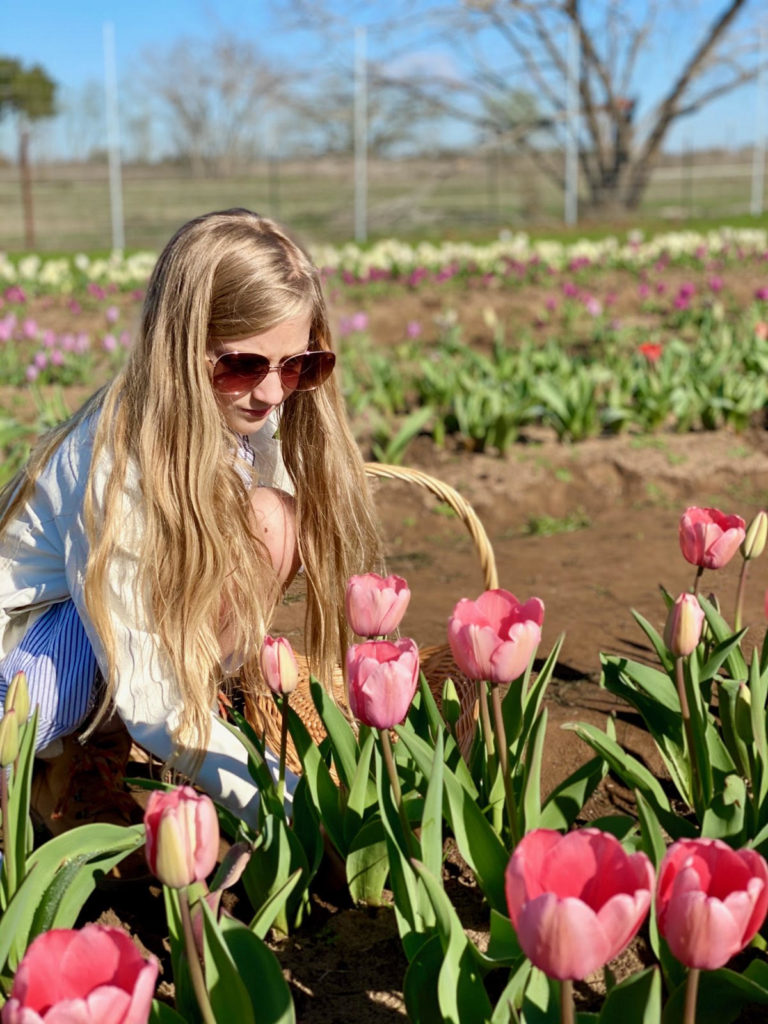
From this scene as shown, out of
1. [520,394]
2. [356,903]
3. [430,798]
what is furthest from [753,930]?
[520,394]

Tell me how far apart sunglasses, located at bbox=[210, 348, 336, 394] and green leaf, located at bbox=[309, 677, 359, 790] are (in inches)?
19.7

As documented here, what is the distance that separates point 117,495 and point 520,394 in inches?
131

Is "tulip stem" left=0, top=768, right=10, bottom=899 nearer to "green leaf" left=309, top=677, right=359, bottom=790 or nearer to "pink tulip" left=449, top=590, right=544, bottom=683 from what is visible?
"green leaf" left=309, top=677, right=359, bottom=790

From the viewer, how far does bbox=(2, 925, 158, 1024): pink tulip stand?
0.84m

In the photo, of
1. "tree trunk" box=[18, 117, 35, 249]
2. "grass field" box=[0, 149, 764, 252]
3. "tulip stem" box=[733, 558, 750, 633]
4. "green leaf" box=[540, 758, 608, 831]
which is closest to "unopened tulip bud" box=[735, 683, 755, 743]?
"tulip stem" box=[733, 558, 750, 633]

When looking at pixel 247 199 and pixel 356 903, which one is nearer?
pixel 356 903

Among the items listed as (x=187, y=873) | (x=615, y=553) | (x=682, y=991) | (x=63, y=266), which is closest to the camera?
(x=187, y=873)

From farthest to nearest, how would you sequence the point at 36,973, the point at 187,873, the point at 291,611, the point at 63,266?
the point at 63,266 → the point at 291,611 → the point at 187,873 → the point at 36,973

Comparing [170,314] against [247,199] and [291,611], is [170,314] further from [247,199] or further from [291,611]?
[247,199]

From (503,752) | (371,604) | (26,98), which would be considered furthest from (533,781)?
(26,98)

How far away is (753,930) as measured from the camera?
934 millimetres

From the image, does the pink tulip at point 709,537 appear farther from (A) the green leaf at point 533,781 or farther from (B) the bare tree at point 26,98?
(B) the bare tree at point 26,98

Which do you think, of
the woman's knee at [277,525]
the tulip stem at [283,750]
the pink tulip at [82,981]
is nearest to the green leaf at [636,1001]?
the pink tulip at [82,981]

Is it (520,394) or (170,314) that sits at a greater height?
(170,314)
